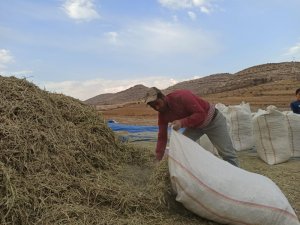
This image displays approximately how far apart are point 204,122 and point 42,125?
4.18 feet

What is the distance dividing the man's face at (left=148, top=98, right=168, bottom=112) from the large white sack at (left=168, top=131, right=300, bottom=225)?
54cm

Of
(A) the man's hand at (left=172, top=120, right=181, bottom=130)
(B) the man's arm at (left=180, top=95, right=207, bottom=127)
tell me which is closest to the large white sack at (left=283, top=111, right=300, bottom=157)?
(B) the man's arm at (left=180, top=95, right=207, bottom=127)

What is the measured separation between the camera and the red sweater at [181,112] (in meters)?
3.37

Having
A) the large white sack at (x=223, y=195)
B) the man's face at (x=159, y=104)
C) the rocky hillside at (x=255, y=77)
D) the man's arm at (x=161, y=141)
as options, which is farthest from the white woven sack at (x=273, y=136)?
the rocky hillside at (x=255, y=77)

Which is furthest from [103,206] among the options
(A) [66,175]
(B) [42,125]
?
(B) [42,125]

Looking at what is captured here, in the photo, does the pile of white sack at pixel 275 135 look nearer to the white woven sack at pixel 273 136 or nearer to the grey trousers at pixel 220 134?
the white woven sack at pixel 273 136

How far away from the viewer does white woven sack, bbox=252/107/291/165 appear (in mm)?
5027

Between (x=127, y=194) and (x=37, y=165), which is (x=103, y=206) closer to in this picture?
(x=127, y=194)

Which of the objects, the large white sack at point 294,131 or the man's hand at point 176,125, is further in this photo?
the large white sack at point 294,131

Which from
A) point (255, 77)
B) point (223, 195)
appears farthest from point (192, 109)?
point (255, 77)

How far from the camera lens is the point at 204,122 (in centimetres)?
363

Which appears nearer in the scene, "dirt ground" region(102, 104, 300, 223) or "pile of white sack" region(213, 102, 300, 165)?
"dirt ground" region(102, 104, 300, 223)

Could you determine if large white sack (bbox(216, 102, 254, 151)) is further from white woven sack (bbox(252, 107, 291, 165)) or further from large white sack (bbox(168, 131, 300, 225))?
large white sack (bbox(168, 131, 300, 225))

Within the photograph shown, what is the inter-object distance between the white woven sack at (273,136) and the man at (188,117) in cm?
140
